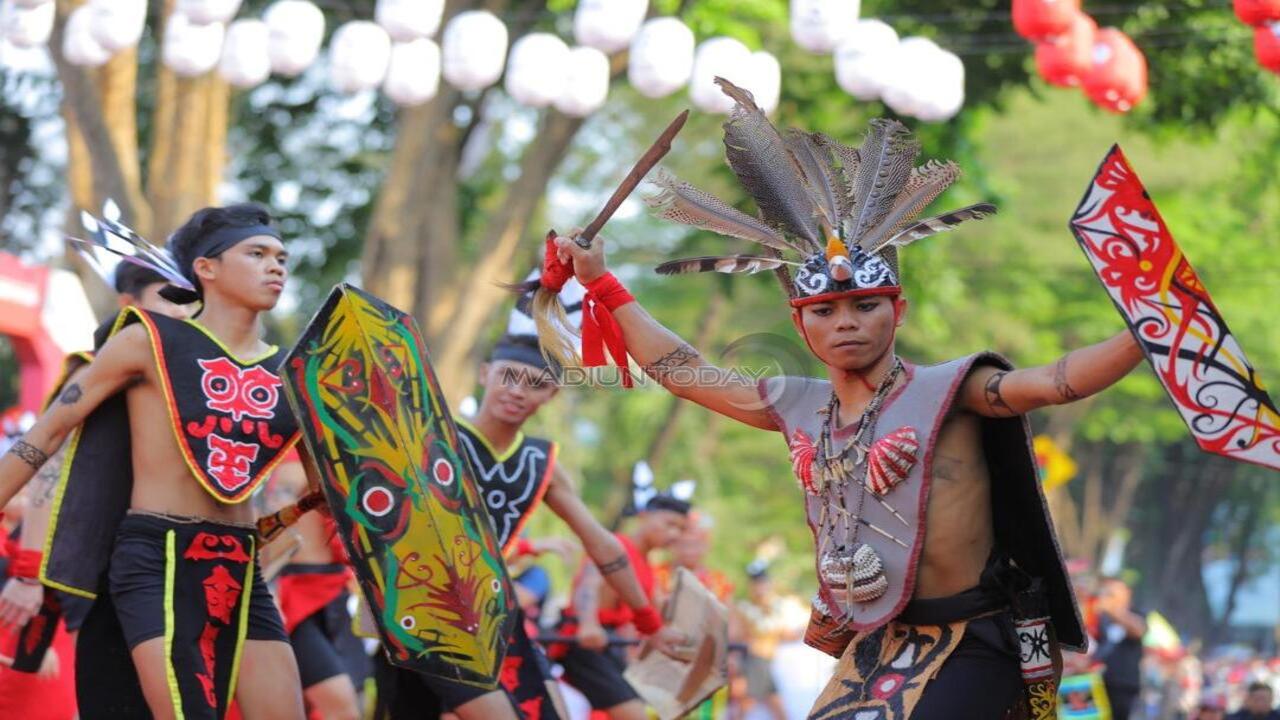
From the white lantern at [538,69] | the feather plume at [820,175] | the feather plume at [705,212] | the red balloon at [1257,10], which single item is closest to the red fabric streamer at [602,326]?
the feather plume at [705,212]

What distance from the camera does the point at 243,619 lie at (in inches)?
Result: 252

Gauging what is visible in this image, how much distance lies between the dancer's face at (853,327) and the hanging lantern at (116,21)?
25.8 feet

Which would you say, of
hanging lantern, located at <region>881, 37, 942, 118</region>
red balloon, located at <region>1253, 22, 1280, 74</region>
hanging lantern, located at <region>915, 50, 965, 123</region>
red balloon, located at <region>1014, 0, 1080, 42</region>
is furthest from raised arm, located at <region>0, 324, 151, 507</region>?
hanging lantern, located at <region>915, 50, 965, 123</region>

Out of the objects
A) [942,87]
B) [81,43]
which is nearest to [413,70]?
[81,43]

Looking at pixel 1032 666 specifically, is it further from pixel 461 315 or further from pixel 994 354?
pixel 461 315

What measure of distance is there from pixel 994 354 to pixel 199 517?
2645mm

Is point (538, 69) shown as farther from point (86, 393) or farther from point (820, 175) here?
point (820, 175)

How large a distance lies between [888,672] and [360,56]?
8207 millimetres

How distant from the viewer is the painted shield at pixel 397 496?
606 cm

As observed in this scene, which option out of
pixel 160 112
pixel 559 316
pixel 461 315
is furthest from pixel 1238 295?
pixel 559 316

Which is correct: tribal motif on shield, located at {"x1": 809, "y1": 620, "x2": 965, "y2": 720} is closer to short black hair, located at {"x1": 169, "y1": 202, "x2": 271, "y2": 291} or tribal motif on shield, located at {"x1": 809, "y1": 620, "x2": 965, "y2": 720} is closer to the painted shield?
the painted shield

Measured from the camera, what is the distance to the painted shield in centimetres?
606

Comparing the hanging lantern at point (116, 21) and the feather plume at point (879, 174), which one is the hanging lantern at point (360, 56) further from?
the feather plume at point (879, 174)

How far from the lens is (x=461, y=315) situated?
14961mm
